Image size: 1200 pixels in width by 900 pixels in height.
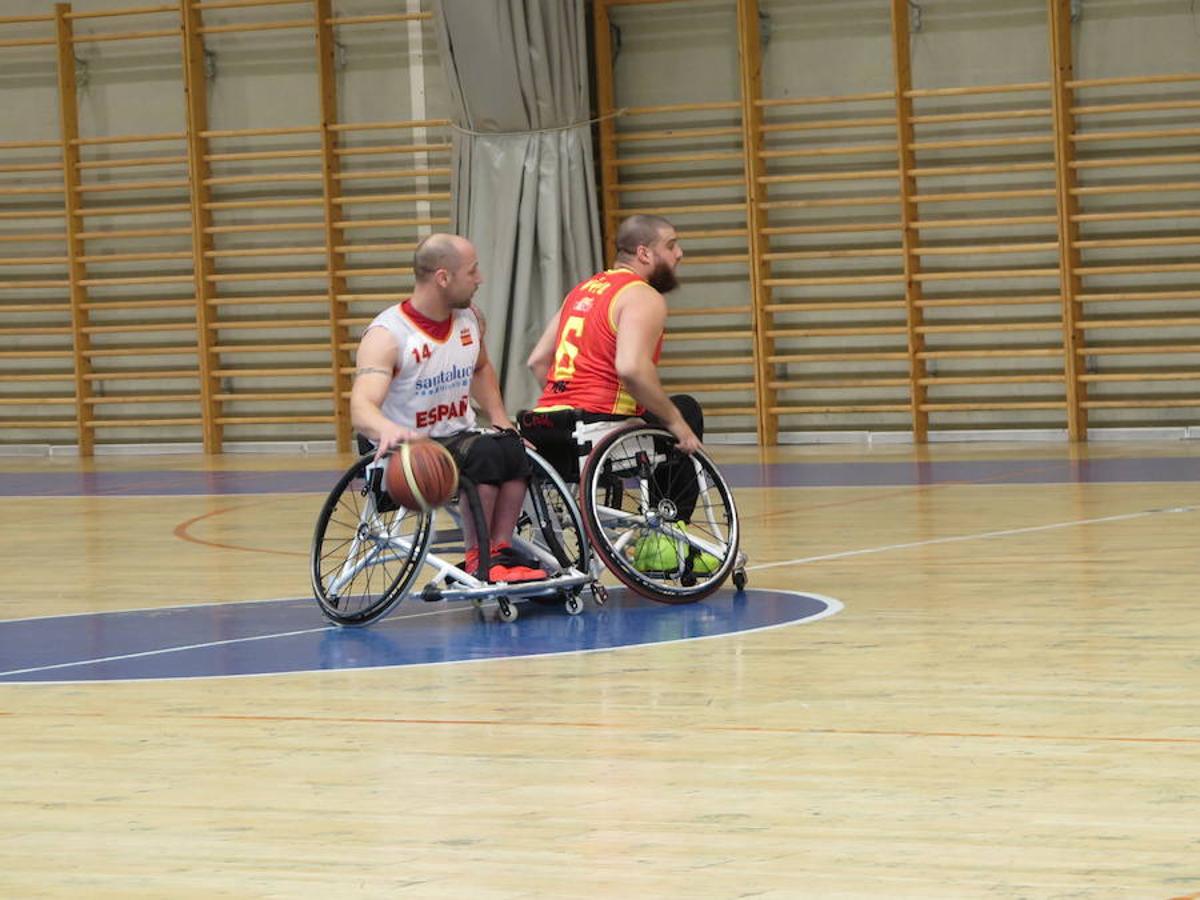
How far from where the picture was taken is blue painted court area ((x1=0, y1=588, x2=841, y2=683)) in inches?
193

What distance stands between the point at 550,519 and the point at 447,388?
0.43 meters

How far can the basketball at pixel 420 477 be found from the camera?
512 centimetres

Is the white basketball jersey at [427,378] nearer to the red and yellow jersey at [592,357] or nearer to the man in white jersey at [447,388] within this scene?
the man in white jersey at [447,388]

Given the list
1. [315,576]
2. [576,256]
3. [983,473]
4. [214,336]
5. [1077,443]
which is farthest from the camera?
[214,336]

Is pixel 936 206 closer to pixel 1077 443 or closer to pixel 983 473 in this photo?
pixel 1077 443

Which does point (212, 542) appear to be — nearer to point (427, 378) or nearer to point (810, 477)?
point (427, 378)

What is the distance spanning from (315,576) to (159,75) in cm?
846

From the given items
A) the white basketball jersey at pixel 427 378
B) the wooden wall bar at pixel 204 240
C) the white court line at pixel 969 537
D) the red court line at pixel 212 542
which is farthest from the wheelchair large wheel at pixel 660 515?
the wooden wall bar at pixel 204 240

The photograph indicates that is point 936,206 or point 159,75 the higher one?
point 159,75

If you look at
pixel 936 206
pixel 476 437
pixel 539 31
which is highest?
pixel 539 31

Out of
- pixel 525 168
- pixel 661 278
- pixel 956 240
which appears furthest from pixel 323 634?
pixel 956 240

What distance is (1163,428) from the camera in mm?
11180

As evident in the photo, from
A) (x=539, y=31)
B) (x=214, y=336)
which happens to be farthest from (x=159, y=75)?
(x=539, y=31)

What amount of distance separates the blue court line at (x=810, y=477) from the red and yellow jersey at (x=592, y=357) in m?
3.51
